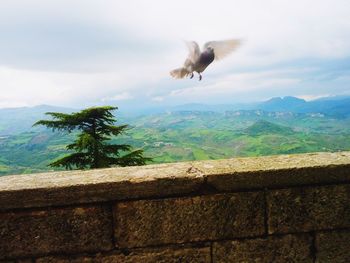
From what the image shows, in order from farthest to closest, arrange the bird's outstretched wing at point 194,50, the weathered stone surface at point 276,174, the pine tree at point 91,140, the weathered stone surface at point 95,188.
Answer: the pine tree at point 91,140 → the bird's outstretched wing at point 194,50 → the weathered stone surface at point 276,174 → the weathered stone surface at point 95,188

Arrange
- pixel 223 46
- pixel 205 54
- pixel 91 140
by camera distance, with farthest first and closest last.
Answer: pixel 91 140, pixel 223 46, pixel 205 54

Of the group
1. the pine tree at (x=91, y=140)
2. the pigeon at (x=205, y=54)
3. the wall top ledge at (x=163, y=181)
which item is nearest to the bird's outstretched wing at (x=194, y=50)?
the pigeon at (x=205, y=54)

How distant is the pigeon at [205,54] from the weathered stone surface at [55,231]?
3362 mm

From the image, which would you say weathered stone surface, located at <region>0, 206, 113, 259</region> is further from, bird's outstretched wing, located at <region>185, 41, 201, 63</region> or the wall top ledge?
bird's outstretched wing, located at <region>185, 41, 201, 63</region>

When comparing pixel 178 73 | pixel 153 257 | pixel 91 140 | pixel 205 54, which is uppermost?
pixel 205 54

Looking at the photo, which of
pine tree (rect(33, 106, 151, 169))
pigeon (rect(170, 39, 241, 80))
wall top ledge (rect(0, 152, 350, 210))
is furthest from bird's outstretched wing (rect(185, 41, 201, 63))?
pine tree (rect(33, 106, 151, 169))

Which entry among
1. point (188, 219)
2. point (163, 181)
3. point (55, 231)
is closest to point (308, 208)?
point (188, 219)

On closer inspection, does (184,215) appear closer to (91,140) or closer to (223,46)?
(223,46)

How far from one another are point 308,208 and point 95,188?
1.58m

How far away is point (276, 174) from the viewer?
8.62 feet

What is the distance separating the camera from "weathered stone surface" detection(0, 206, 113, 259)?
250 centimetres

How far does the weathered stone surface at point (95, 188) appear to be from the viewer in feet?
8.15

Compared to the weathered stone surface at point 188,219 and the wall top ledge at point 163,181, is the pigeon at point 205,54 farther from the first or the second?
the weathered stone surface at point 188,219

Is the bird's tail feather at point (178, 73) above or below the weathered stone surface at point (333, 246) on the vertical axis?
above
